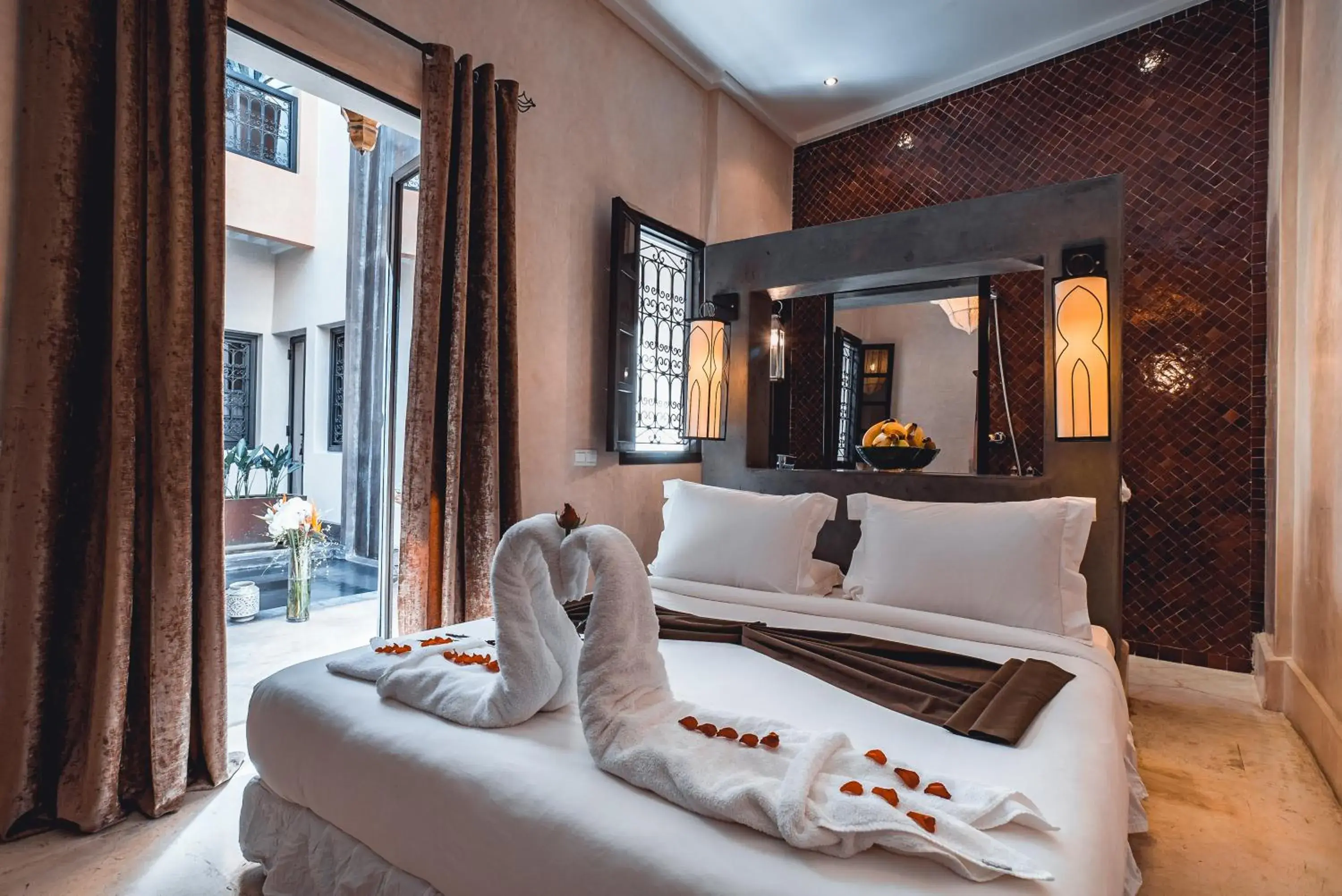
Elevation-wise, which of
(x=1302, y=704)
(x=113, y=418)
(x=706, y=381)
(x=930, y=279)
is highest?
(x=930, y=279)

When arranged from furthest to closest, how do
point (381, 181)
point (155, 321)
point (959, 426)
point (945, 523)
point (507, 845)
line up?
point (381, 181) < point (959, 426) < point (945, 523) < point (155, 321) < point (507, 845)

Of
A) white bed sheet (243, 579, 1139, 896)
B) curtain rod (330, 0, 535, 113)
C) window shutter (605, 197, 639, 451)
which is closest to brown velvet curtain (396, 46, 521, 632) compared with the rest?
curtain rod (330, 0, 535, 113)

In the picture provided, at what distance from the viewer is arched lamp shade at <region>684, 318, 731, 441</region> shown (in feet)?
10.8

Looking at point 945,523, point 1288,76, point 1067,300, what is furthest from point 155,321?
point 1288,76

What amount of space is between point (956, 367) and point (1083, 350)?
4.72 feet

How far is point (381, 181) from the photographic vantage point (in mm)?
5809

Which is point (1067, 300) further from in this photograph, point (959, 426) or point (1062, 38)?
point (1062, 38)

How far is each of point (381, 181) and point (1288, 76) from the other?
19.3 ft

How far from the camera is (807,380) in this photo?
4.74 m

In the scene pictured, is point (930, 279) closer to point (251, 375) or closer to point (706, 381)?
point (706, 381)

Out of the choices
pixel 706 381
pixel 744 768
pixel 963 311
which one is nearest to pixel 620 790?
pixel 744 768

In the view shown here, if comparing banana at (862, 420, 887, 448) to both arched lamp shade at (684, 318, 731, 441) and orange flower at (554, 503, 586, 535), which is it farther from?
orange flower at (554, 503, 586, 535)

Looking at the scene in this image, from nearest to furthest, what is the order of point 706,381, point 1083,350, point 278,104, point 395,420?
point 1083,350, point 395,420, point 706,381, point 278,104

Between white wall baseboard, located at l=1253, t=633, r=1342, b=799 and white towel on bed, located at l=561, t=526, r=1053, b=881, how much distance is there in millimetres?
1965
